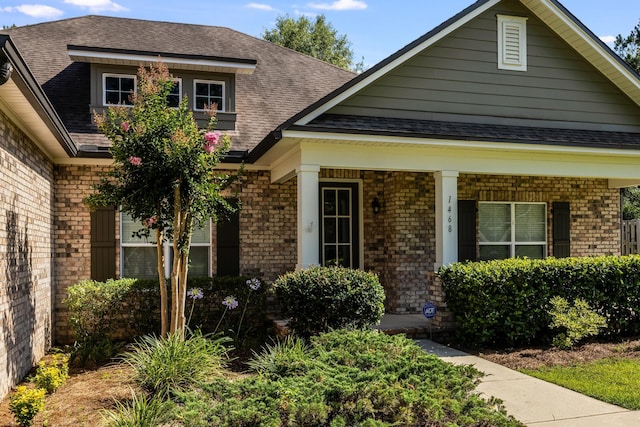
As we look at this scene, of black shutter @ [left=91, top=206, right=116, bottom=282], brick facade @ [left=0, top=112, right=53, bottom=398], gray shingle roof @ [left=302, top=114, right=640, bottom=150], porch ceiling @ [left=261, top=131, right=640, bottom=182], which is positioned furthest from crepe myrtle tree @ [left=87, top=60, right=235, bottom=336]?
black shutter @ [left=91, top=206, right=116, bottom=282]

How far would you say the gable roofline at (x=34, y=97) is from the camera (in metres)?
4.33

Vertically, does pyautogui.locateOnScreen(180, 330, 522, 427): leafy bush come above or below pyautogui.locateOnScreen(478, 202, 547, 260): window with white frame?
below

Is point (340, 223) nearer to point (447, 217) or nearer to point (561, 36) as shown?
point (447, 217)

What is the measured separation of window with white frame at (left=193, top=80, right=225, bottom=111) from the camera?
1052 centimetres

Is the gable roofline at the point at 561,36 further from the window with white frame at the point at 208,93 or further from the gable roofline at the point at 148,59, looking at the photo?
the window with white frame at the point at 208,93

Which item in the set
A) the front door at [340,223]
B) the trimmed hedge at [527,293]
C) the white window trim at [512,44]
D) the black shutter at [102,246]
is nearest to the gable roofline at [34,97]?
the black shutter at [102,246]

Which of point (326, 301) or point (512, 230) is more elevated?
point (512, 230)

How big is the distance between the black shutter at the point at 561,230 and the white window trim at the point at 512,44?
2.81m

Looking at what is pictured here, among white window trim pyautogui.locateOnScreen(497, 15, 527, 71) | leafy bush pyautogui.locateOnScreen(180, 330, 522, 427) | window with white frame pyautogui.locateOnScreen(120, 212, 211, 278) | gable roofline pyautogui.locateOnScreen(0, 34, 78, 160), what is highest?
white window trim pyautogui.locateOnScreen(497, 15, 527, 71)

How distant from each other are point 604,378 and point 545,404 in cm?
134

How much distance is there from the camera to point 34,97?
548 cm

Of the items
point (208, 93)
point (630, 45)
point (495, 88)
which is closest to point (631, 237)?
point (495, 88)

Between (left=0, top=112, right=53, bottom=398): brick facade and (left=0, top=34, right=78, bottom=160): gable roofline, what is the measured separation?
0.32m

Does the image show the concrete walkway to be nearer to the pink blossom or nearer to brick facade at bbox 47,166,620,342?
brick facade at bbox 47,166,620,342
